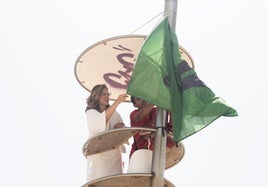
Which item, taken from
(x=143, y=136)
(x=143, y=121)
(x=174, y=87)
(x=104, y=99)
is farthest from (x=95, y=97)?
(x=174, y=87)

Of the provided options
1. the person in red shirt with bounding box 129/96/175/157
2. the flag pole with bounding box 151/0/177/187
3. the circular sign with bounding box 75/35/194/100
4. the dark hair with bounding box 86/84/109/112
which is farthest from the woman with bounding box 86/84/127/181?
the flag pole with bounding box 151/0/177/187

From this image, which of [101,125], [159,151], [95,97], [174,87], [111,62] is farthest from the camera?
[111,62]

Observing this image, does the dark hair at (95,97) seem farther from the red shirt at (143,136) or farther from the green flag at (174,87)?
the green flag at (174,87)

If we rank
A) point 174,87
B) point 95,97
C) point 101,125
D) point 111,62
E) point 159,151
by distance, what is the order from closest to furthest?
point 159,151
point 174,87
point 101,125
point 95,97
point 111,62

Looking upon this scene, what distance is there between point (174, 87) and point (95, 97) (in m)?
1.62

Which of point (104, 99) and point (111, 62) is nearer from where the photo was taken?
point (104, 99)

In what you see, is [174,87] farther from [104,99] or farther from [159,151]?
[104,99]

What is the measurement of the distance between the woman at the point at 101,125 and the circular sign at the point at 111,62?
764 mm

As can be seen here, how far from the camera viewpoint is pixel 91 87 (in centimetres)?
1672

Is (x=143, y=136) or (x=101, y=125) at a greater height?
(x=101, y=125)

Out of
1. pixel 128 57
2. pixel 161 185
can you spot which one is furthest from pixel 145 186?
pixel 128 57

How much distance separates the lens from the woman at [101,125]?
1480 cm

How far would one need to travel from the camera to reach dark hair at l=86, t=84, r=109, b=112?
49.5 ft

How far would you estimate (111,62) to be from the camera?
16219 mm
